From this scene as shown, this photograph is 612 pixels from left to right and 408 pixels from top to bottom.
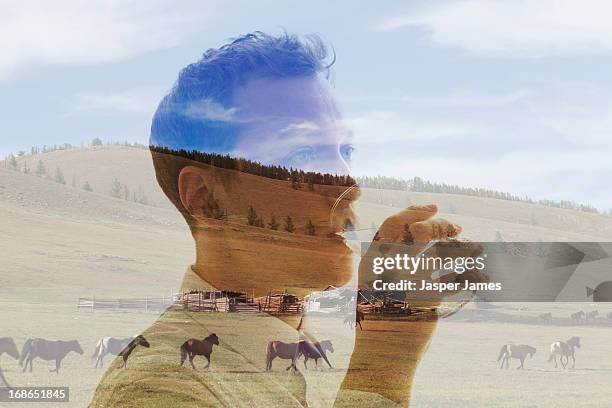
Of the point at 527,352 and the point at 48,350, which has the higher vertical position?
the point at 527,352

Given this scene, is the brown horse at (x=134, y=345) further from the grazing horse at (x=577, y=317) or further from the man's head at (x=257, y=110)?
the grazing horse at (x=577, y=317)

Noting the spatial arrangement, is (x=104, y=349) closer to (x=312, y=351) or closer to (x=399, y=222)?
(x=312, y=351)

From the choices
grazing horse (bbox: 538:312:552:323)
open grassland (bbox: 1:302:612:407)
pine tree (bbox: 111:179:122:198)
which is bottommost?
open grassland (bbox: 1:302:612:407)

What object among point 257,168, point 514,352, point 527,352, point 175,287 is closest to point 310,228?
point 257,168

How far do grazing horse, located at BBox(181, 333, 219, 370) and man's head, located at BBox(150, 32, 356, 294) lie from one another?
232 mm

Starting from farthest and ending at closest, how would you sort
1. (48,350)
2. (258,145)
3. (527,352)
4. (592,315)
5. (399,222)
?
(592,315) → (527,352) → (48,350) → (399,222) → (258,145)

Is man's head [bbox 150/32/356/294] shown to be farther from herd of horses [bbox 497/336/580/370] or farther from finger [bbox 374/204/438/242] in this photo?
herd of horses [bbox 497/336/580/370]

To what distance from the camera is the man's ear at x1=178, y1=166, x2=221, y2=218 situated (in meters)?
2.42

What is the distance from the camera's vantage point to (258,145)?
241 cm

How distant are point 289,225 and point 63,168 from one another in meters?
89.4

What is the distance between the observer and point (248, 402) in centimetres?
246

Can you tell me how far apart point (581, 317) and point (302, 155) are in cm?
2829

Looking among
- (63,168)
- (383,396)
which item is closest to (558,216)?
(63,168)

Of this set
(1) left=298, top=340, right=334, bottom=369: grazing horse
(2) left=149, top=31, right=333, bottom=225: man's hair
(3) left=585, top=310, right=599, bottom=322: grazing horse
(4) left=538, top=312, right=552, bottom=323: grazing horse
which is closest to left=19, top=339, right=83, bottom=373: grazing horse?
(1) left=298, top=340, right=334, bottom=369: grazing horse
